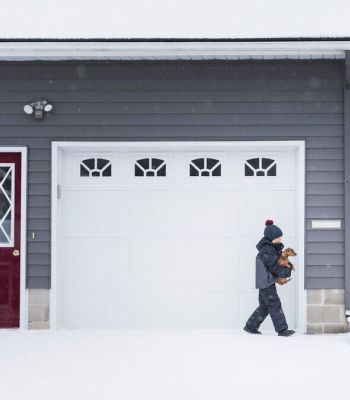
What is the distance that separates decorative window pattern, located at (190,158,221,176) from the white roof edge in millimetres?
1332

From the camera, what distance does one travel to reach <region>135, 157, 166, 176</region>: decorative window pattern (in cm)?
943

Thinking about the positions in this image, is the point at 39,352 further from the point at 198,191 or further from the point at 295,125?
the point at 295,125

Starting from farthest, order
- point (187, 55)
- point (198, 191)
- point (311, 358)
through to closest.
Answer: point (198, 191), point (187, 55), point (311, 358)

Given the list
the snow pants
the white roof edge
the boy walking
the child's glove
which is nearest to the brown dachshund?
the boy walking

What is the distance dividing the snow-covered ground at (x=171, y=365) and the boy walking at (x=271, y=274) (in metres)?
0.25

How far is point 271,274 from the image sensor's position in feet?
28.5

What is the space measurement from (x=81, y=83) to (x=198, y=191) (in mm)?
2066

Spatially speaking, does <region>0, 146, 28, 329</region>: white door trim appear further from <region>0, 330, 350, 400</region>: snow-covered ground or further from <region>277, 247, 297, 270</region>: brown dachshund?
<region>277, 247, 297, 270</region>: brown dachshund

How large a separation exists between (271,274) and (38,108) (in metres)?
3.62

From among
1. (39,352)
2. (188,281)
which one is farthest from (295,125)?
(39,352)

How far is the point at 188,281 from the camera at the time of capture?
9359 mm
